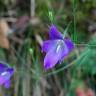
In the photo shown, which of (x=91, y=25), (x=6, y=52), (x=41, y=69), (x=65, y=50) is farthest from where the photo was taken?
(x=91, y=25)

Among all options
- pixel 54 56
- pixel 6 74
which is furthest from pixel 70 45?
pixel 6 74

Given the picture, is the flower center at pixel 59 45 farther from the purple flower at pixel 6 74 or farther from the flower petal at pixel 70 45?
the purple flower at pixel 6 74

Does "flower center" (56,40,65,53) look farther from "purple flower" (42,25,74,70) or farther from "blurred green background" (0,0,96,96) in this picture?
"blurred green background" (0,0,96,96)

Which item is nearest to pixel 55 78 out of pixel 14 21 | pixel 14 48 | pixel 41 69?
pixel 41 69

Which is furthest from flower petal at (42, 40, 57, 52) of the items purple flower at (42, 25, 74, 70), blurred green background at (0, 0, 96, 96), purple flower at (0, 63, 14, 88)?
blurred green background at (0, 0, 96, 96)

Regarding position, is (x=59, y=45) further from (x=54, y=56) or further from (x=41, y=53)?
(x=41, y=53)

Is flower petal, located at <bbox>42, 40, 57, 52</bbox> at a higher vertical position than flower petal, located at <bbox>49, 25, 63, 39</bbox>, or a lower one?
lower

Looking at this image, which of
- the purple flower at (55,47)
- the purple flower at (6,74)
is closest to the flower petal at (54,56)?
the purple flower at (55,47)

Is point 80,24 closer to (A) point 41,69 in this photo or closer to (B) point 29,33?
(B) point 29,33
